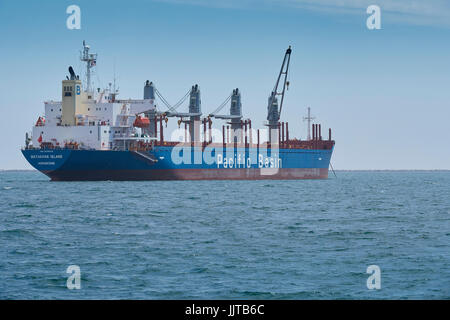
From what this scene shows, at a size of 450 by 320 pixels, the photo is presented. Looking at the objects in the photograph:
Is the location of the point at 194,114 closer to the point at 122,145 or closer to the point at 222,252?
the point at 122,145

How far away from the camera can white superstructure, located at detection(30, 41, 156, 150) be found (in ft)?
222

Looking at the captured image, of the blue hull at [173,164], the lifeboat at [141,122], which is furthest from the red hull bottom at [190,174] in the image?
the lifeboat at [141,122]

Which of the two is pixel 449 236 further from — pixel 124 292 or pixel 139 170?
pixel 139 170

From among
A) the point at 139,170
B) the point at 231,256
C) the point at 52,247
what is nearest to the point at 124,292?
the point at 231,256

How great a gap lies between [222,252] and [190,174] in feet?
174

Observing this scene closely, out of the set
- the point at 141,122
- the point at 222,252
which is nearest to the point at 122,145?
the point at 141,122

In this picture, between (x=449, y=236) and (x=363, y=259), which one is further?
(x=449, y=236)

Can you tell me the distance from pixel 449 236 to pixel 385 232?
8.29 ft

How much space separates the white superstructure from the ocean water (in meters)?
30.0

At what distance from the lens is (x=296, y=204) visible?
140ft

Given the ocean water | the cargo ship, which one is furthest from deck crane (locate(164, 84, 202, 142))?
the ocean water

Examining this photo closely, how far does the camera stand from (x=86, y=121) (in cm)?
6944

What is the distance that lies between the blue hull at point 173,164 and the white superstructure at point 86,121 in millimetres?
2822
